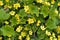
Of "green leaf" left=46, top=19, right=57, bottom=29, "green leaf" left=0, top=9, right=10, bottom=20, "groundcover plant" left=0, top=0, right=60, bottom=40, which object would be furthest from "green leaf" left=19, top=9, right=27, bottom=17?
"green leaf" left=46, top=19, right=57, bottom=29

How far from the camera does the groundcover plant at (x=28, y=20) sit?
2.58 m

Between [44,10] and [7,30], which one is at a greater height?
[44,10]

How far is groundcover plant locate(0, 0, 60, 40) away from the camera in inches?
101

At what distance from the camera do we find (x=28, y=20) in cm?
259

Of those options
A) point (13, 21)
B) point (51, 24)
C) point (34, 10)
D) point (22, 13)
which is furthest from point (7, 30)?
point (51, 24)

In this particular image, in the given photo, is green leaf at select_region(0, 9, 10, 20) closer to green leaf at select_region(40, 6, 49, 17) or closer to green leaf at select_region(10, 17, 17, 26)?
green leaf at select_region(10, 17, 17, 26)

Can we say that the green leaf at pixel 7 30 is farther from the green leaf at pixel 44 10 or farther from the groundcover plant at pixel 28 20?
the green leaf at pixel 44 10

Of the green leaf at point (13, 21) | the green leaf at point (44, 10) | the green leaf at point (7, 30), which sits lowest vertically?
the green leaf at point (7, 30)

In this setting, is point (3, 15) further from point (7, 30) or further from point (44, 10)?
point (44, 10)

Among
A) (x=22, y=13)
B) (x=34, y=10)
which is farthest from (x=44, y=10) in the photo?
(x=22, y=13)

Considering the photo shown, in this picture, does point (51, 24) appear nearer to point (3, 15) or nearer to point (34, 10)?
point (34, 10)

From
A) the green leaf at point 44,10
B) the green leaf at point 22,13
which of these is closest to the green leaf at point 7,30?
the green leaf at point 22,13

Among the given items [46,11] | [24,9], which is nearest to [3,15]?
[24,9]

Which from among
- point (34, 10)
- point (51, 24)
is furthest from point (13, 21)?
point (51, 24)
